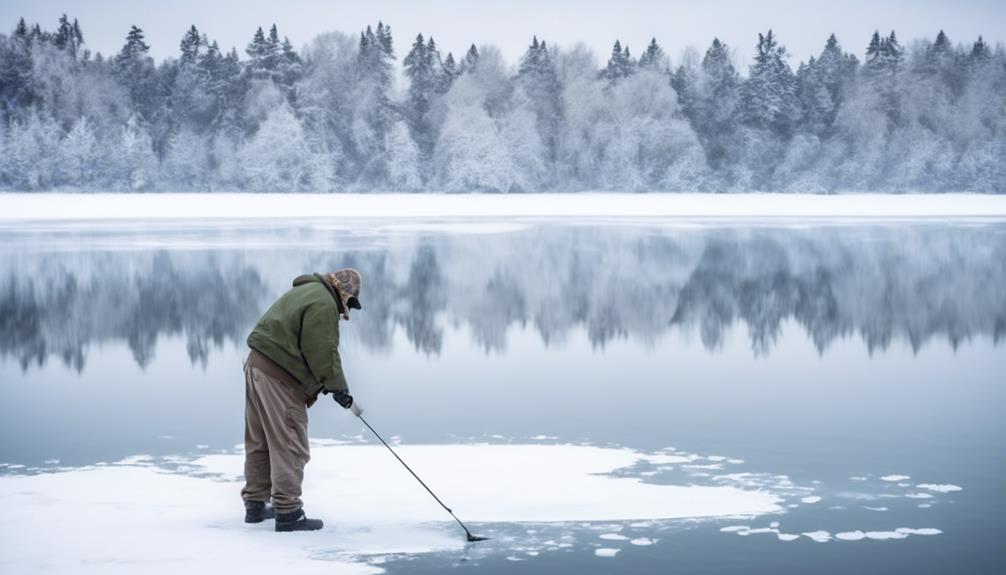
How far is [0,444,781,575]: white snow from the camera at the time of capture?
8164 millimetres

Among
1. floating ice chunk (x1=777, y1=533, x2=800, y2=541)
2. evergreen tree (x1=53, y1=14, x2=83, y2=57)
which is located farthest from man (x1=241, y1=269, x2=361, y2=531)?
evergreen tree (x1=53, y1=14, x2=83, y2=57)

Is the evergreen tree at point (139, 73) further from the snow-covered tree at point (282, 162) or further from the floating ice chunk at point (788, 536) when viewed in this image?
the floating ice chunk at point (788, 536)

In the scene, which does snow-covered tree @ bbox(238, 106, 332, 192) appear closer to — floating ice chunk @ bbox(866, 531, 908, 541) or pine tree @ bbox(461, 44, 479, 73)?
pine tree @ bbox(461, 44, 479, 73)

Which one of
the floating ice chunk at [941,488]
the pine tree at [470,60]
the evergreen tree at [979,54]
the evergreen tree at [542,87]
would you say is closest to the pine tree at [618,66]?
the evergreen tree at [542,87]

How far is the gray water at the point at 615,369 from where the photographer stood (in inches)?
360

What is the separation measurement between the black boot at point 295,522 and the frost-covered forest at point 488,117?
258 feet

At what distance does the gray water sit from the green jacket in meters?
1.17

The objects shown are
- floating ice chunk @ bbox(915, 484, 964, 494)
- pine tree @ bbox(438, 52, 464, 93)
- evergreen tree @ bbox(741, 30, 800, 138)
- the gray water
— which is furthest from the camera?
pine tree @ bbox(438, 52, 464, 93)

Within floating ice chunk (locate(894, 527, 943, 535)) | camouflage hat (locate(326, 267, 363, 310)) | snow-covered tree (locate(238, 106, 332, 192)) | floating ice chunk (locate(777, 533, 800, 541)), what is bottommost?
floating ice chunk (locate(777, 533, 800, 541))

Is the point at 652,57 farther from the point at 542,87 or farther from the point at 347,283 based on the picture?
the point at 347,283

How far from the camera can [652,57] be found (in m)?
108

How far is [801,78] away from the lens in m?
103

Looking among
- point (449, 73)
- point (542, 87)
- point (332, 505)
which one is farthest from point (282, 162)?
point (332, 505)

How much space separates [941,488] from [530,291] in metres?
16.7
